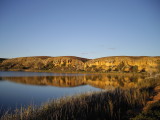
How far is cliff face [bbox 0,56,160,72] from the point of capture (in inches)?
1848

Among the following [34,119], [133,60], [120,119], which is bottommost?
[120,119]

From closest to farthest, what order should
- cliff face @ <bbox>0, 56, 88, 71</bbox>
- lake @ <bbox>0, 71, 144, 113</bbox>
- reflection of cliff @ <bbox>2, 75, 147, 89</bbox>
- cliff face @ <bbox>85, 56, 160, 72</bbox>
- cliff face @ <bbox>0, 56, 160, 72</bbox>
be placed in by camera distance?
lake @ <bbox>0, 71, 144, 113</bbox>, reflection of cliff @ <bbox>2, 75, 147, 89</bbox>, cliff face @ <bbox>85, 56, 160, 72</bbox>, cliff face @ <bbox>0, 56, 160, 72</bbox>, cliff face @ <bbox>0, 56, 88, 71</bbox>

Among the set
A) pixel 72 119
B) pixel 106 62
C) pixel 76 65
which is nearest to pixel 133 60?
pixel 106 62

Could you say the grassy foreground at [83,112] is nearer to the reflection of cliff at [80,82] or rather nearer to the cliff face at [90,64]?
the reflection of cliff at [80,82]

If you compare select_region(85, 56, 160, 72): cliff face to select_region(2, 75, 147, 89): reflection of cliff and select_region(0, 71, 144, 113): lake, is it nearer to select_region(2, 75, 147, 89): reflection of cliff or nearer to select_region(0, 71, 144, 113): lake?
select_region(2, 75, 147, 89): reflection of cliff

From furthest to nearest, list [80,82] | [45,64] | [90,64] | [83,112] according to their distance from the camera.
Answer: [45,64]
[90,64]
[80,82]
[83,112]

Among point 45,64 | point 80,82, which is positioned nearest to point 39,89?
point 80,82

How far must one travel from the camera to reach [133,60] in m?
51.7

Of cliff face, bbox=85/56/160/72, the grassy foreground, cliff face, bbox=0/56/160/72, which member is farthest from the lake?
cliff face, bbox=0/56/160/72

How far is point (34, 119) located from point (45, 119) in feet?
1.17

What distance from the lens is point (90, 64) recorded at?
198 ft

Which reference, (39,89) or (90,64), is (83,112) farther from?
(90,64)

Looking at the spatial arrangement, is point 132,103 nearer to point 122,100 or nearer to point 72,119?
point 122,100

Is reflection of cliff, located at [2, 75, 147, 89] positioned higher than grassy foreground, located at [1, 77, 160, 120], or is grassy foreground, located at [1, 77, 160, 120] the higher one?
grassy foreground, located at [1, 77, 160, 120]
